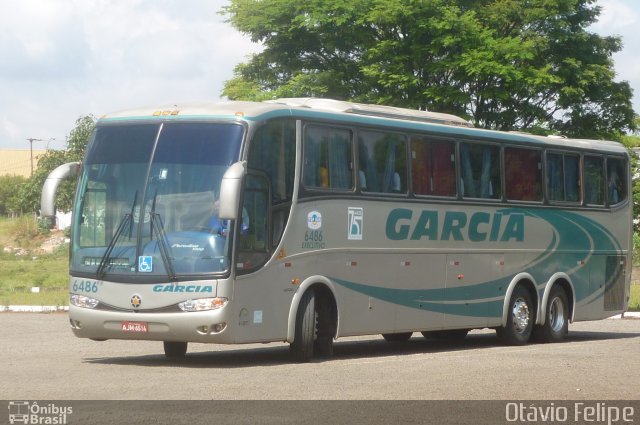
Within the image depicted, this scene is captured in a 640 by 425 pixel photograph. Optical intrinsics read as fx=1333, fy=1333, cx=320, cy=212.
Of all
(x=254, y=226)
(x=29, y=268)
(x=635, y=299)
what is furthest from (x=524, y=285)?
(x=29, y=268)

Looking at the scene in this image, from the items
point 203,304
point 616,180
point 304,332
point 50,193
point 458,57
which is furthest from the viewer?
point 458,57

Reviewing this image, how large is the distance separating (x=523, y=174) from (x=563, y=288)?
8.27ft

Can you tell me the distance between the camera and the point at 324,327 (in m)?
18.0

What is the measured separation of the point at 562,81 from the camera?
4609cm

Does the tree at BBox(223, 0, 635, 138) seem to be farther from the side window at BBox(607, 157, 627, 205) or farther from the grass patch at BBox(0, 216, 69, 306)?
the side window at BBox(607, 157, 627, 205)

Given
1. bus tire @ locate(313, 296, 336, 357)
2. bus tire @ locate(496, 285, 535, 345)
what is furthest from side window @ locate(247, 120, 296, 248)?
bus tire @ locate(496, 285, 535, 345)

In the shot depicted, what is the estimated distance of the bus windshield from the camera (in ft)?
53.0

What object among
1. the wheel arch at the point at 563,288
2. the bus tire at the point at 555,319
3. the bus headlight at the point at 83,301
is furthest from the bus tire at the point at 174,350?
the bus tire at the point at 555,319

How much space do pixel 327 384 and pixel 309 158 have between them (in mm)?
4484

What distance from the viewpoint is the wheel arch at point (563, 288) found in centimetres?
2302

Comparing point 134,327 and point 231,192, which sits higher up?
point 231,192

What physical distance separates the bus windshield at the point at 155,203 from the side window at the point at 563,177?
8.45 metres

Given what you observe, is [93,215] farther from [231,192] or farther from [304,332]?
[304,332]

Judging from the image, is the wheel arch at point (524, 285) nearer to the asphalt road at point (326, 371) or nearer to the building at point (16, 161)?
the asphalt road at point (326, 371)
